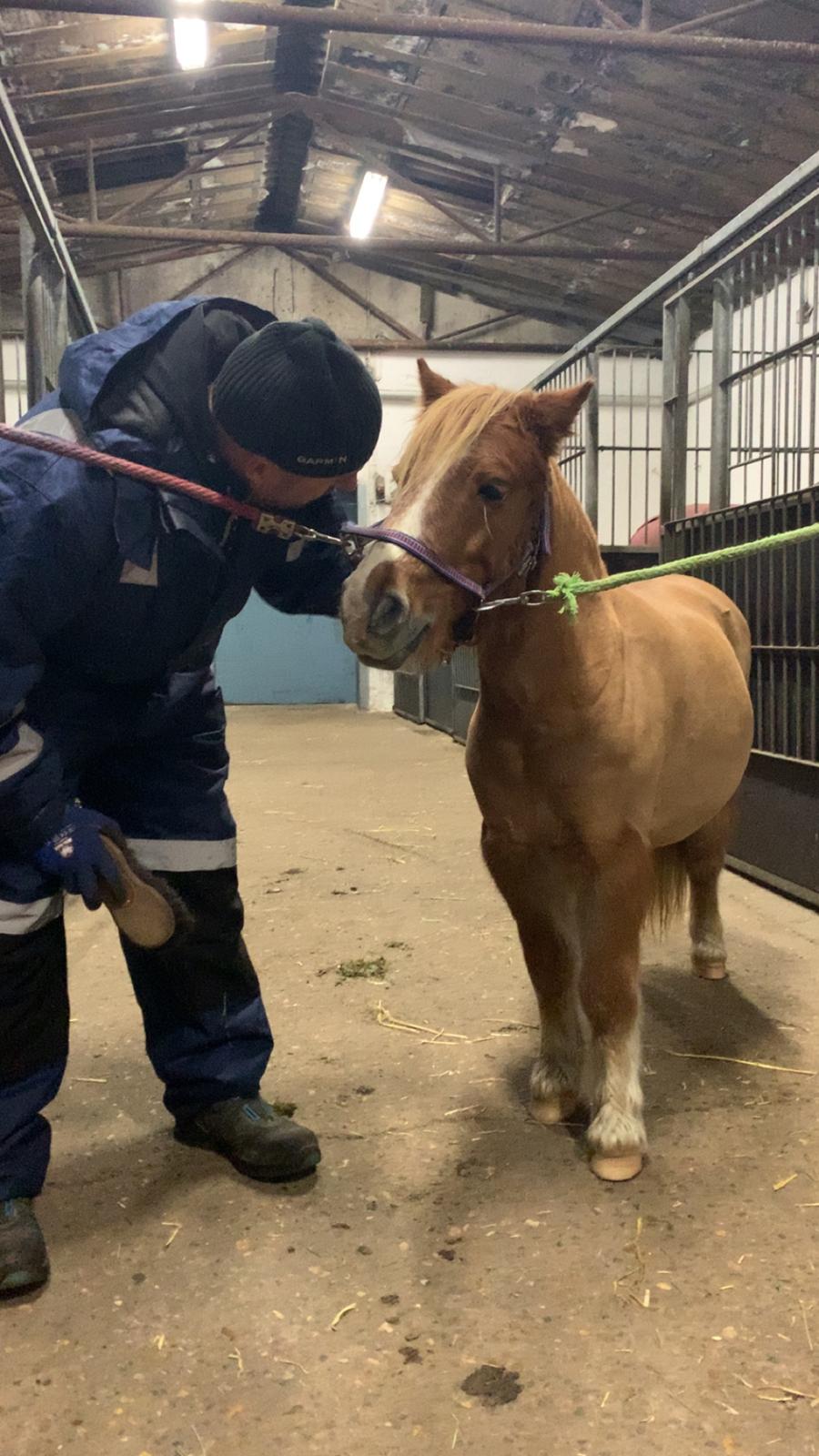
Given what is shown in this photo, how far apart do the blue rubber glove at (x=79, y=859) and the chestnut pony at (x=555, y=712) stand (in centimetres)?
46

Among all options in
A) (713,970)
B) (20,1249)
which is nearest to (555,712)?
(20,1249)

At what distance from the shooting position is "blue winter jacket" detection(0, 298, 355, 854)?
3.94 ft

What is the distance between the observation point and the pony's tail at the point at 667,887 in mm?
2203

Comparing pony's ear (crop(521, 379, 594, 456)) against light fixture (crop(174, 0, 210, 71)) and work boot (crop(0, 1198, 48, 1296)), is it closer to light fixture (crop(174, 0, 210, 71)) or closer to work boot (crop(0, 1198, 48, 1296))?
work boot (crop(0, 1198, 48, 1296))

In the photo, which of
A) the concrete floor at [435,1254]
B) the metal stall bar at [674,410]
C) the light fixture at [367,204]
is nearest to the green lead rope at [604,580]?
the concrete floor at [435,1254]

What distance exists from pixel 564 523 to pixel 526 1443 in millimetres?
1232

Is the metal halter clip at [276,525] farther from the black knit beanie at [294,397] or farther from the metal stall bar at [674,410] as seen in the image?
the metal stall bar at [674,410]

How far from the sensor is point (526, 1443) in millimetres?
1007

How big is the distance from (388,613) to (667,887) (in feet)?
4.19

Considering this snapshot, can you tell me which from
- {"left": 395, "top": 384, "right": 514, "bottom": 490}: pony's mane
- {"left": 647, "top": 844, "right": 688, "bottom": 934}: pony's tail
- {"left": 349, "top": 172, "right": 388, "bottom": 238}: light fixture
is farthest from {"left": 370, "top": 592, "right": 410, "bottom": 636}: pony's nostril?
{"left": 349, "top": 172, "right": 388, "bottom": 238}: light fixture

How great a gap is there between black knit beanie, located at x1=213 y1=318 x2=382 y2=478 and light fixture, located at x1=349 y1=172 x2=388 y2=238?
7.39 meters

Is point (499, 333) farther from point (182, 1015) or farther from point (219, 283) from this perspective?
point (182, 1015)

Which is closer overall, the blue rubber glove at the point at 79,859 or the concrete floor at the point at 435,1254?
the concrete floor at the point at 435,1254

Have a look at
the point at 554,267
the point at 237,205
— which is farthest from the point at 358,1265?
the point at 237,205
